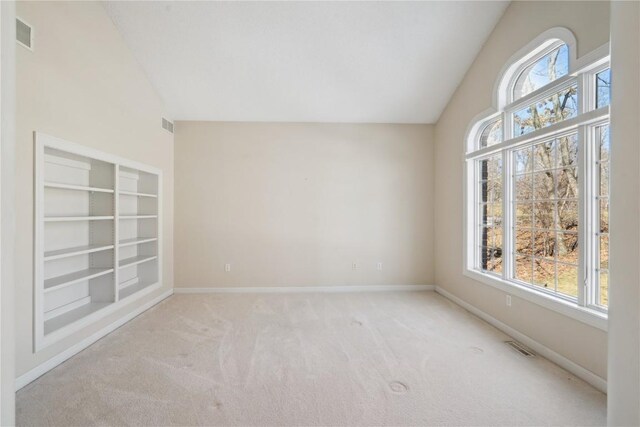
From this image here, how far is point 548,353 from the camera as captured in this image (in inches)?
96.7

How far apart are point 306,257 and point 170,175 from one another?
100 inches

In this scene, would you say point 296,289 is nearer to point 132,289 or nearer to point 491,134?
point 132,289

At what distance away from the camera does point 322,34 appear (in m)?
3.24

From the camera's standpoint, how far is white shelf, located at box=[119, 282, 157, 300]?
10.9 ft

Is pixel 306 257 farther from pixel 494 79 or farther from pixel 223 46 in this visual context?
pixel 494 79

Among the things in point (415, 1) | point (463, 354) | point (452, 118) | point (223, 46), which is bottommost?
point (463, 354)

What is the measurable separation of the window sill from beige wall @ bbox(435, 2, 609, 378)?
52 mm

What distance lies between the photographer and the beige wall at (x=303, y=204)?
449 cm

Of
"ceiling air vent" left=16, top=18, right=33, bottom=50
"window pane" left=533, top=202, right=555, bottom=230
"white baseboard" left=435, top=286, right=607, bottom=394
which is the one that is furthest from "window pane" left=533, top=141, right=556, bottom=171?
"ceiling air vent" left=16, top=18, right=33, bottom=50

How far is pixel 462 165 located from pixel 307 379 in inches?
132

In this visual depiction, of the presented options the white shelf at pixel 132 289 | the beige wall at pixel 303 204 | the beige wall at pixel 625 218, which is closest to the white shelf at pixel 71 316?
the white shelf at pixel 132 289

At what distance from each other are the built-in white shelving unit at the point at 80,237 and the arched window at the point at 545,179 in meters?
4.34

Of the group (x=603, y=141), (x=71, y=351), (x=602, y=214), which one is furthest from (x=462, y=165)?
(x=71, y=351)

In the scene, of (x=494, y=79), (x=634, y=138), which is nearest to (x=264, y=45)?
(x=494, y=79)
